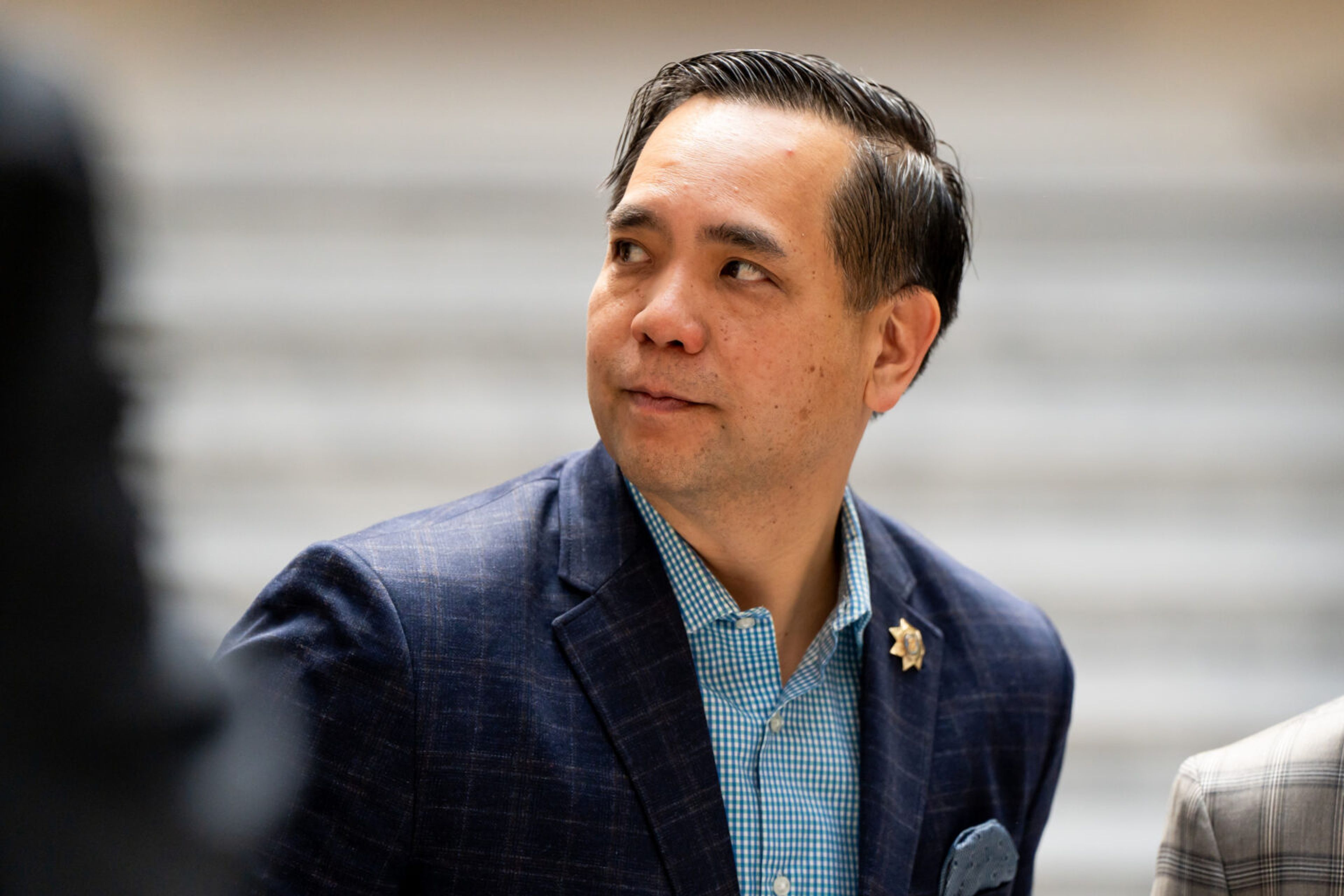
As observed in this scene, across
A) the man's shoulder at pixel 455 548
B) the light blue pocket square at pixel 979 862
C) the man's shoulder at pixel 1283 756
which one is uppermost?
the man's shoulder at pixel 455 548

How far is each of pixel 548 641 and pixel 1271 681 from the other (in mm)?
3403

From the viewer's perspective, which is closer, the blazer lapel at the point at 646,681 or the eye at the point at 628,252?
the blazer lapel at the point at 646,681

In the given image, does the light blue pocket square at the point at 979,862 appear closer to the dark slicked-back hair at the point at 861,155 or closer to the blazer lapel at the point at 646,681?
the blazer lapel at the point at 646,681

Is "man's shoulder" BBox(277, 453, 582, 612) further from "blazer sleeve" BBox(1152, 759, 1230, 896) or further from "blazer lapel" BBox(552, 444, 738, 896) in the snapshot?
"blazer sleeve" BBox(1152, 759, 1230, 896)

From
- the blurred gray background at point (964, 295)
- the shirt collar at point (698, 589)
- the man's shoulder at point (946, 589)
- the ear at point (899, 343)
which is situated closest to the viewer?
the shirt collar at point (698, 589)

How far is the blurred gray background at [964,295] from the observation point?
425 cm

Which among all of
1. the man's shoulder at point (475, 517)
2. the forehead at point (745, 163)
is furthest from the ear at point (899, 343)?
the man's shoulder at point (475, 517)

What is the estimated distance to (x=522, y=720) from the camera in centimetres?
184

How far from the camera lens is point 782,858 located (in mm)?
1949

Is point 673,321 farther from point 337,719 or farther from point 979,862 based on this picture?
point 979,862

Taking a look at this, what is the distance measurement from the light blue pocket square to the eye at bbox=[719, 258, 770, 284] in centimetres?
90

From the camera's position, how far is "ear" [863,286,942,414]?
223cm

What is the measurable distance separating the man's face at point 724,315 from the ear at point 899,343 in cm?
13

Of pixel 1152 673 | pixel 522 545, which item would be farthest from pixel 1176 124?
pixel 522 545
